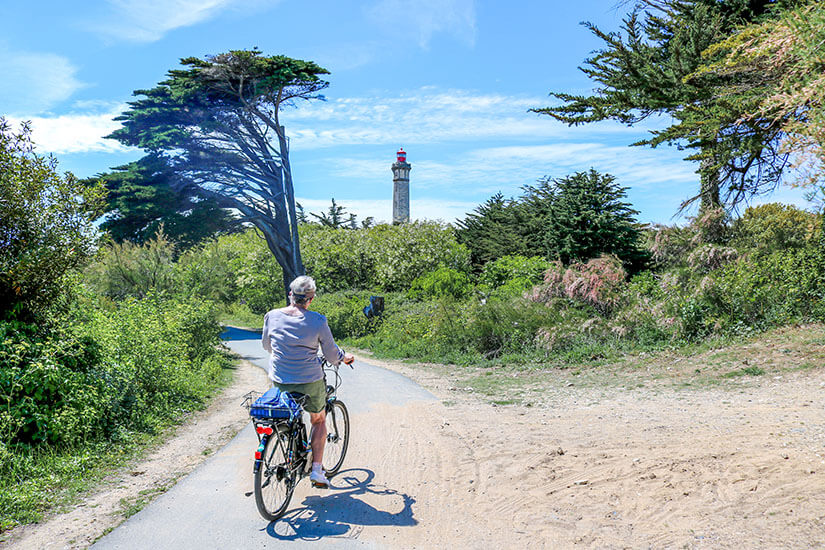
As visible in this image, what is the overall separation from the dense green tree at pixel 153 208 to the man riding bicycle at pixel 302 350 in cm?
2314

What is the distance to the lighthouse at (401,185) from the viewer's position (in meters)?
67.9

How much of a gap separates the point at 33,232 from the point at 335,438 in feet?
17.1

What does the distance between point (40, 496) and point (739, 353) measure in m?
11.7

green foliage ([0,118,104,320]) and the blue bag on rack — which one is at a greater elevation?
green foliage ([0,118,104,320])

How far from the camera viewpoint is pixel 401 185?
68.4 metres

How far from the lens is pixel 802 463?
503 cm

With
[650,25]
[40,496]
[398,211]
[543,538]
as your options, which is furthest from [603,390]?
[398,211]

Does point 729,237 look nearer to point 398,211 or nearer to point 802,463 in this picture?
point 802,463

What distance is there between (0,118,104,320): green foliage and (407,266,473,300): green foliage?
64.0 ft

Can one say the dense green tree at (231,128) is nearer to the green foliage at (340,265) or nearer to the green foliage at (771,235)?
the green foliage at (340,265)

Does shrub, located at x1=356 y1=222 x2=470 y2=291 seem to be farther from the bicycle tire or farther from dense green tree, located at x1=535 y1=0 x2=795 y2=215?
the bicycle tire

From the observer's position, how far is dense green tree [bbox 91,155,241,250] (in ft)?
85.4

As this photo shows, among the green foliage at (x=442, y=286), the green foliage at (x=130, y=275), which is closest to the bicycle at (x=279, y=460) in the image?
the green foliage at (x=130, y=275)

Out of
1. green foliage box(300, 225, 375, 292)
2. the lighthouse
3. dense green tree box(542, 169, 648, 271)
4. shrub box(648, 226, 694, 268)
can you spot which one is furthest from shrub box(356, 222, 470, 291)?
the lighthouse
